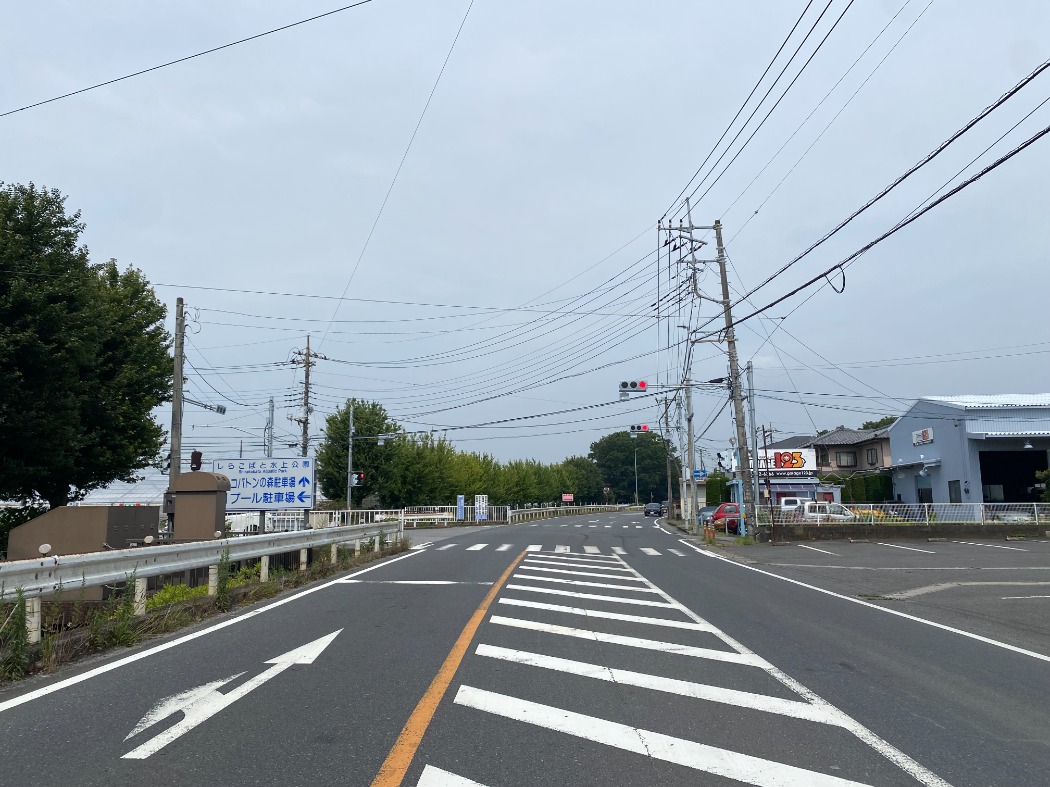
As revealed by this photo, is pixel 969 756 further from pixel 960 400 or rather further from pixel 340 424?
pixel 340 424

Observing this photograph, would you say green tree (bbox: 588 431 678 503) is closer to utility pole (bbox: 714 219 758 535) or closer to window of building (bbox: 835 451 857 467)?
window of building (bbox: 835 451 857 467)

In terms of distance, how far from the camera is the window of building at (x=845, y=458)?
227 ft

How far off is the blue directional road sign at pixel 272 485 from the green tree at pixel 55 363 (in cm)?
337

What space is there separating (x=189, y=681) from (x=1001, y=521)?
37.0 m

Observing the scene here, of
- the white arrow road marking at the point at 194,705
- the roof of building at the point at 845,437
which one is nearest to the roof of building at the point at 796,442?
the roof of building at the point at 845,437

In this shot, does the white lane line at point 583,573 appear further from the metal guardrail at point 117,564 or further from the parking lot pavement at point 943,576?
→ the metal guardrail at point 117,564

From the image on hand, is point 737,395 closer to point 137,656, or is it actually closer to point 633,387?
point 633,387

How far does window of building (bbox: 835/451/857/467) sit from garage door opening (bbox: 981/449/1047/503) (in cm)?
2118

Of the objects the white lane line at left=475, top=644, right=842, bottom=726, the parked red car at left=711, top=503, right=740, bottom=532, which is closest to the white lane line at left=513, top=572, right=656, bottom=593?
the white lane line at left=475, top=644, right=842, bottom=726

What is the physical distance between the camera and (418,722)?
5.85m

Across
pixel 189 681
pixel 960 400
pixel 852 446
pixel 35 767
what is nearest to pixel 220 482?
pixel 189 681

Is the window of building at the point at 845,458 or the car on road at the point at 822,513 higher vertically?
the window of building at the point at 845,458

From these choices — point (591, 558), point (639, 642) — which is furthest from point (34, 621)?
point (591, 558)

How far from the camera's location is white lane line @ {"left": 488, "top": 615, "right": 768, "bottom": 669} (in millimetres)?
8375
